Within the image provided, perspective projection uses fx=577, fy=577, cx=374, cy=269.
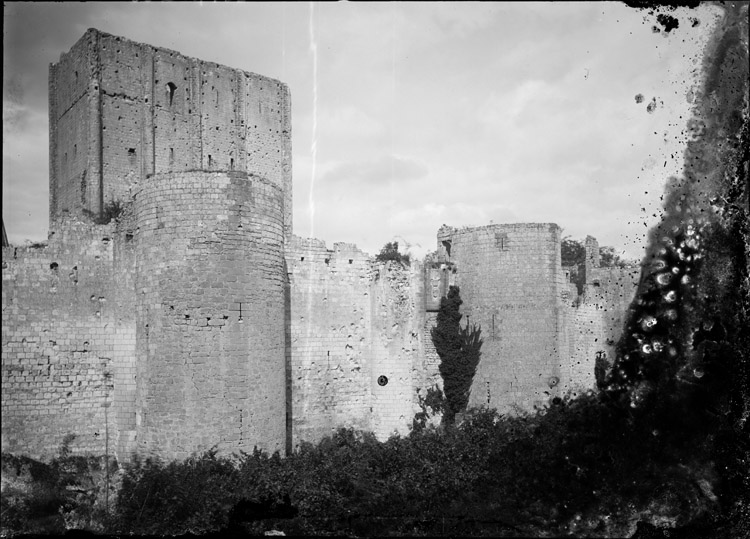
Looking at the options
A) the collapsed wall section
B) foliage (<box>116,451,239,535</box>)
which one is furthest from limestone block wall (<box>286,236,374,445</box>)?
foliage (<box>116,451,239,535</box>)

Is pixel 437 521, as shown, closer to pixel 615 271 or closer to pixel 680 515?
pixel 680 515

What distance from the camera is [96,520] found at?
8.06 meters

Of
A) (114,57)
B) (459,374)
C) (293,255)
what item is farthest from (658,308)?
(114,57)

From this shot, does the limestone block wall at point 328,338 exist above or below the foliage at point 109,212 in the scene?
below

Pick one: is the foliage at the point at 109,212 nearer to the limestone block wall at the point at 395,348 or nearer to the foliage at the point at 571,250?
the limestone block wall at the point at 395,348

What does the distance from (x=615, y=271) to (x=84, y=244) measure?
13.0 metres

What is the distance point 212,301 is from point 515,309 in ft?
23.0

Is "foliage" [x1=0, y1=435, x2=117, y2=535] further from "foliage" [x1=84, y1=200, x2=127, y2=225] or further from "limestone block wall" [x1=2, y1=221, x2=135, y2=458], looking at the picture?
"foliage" [x1=84, y1=200, x2=127, y2=225]

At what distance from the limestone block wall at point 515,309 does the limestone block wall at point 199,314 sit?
5.77 m

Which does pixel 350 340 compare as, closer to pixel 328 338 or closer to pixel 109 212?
pixel 328 338

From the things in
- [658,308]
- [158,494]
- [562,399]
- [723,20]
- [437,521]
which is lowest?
[437,521]

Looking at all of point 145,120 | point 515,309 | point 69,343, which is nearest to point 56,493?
point 69,343

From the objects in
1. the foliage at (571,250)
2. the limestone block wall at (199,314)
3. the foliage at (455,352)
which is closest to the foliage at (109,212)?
the limestone block wall at (199,314)

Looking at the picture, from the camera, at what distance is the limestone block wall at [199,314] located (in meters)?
8.42
